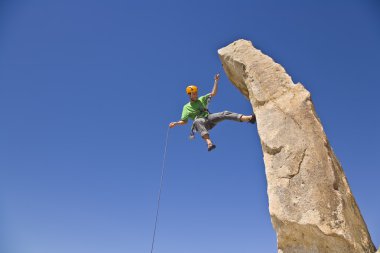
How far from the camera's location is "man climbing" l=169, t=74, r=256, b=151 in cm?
952

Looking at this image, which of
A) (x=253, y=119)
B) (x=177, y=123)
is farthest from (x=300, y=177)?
(x=177, y=123)

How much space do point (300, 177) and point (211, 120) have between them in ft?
12.6

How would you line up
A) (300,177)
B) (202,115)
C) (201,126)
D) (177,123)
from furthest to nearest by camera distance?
(177,123)
(202,115)
(201,126)
(300,177)

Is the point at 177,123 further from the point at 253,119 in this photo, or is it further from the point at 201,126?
the point at 253,119

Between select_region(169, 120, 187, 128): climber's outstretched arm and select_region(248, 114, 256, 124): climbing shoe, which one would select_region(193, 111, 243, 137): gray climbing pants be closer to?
select_region(248, 114, 256, 124): climbing shoe

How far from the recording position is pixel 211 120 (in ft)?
32.4

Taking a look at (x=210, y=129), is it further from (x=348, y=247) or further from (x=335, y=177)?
(x=348, y=247)

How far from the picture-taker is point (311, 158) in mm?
6590

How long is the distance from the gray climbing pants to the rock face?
127 centimetres

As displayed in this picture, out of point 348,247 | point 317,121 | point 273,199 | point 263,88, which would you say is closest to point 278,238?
point 273,199

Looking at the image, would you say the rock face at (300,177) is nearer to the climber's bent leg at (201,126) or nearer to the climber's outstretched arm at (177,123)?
the climber's bent leg at (201,126)

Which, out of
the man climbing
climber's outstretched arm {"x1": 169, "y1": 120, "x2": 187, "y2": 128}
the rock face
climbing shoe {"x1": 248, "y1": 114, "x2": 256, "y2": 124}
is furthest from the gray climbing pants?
the rock face

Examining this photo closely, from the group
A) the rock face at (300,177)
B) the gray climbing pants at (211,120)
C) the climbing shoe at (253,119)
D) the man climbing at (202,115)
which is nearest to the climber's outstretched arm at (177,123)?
the man climbing at (202,115)

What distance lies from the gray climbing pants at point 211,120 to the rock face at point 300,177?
Answer: 127cm
